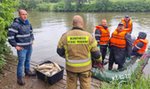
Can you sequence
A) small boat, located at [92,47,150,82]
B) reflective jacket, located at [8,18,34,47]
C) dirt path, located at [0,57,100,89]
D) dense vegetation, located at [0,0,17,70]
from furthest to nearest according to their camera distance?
small boat, located at [92,47,150,82]
dense vegetation, located at [0,0,17,70]
dirt path, located at [0,57,100,89]
reflective jacket, located at [8,18,34,47]

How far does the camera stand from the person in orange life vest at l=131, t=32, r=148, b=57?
693 centimetres

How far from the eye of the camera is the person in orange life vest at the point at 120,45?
20.5 ft

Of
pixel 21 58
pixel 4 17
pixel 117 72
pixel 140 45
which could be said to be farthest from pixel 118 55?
pixel 4 17

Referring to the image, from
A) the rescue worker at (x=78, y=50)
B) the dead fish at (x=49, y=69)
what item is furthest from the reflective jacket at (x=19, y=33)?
the rescue worker at (x=78, y=50)

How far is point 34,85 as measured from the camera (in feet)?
17.8

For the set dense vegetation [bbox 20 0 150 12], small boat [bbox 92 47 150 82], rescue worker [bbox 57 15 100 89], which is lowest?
dense vegetation [bbox 20 0 150 12]

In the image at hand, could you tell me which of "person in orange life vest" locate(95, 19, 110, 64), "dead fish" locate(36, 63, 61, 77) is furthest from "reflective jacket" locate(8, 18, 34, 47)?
"person in orange life vest" locate(95, 19, 110, 64)

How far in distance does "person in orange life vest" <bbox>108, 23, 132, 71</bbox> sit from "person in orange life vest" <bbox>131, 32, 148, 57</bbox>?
0.70m

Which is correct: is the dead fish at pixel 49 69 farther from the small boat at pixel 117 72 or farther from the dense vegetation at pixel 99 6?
the dense vegetation at pixel 99 6

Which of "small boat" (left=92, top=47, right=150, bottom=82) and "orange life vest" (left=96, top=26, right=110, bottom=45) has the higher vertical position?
"orange life vest" (left=96, top=26, right=110, bottom=45)

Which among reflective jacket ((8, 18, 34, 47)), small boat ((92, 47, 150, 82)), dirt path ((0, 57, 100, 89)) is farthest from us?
small boat ((92, 47, 150, 82))

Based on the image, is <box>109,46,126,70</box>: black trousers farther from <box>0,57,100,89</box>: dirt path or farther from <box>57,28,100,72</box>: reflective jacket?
<box>57,28,100,72</box>: reflective jacket

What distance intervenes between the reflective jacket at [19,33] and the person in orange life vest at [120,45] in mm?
2418

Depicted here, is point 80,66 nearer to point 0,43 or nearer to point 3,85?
point 3,85
